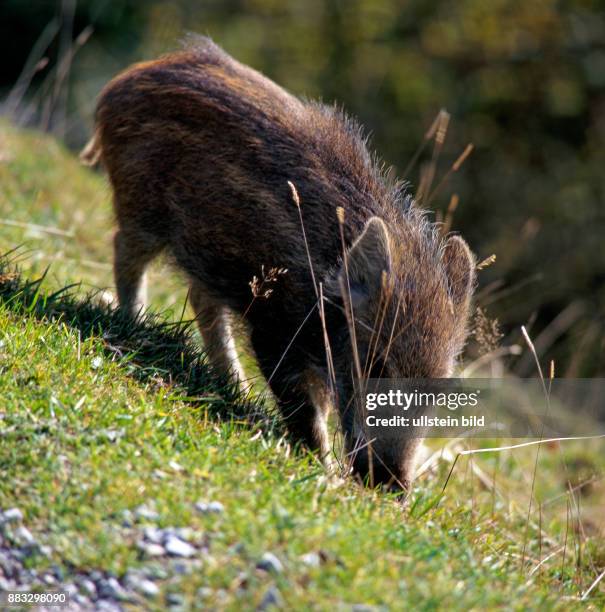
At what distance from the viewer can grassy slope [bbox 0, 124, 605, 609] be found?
3.49m

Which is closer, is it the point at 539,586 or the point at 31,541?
the point at 31,541

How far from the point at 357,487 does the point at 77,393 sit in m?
1.36

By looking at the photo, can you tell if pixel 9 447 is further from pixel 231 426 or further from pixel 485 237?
pixel 485 237

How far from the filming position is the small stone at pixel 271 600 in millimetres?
3318

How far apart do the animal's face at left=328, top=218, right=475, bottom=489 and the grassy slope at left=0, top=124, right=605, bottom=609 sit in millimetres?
391

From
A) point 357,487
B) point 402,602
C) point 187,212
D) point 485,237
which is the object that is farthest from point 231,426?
point 485,237

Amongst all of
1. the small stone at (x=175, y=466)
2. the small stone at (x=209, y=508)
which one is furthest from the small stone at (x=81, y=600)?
the small stone at (x=175, y=466)

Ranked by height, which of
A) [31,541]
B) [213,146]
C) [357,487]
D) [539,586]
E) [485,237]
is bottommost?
[485,237]

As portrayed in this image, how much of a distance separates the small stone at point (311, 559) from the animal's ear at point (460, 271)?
2301mm

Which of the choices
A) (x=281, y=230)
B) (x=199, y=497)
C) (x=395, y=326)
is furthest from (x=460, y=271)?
(x=199, y=497)

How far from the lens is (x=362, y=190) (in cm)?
554

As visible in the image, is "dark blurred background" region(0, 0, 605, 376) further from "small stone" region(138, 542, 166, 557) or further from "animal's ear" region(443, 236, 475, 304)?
"small stone" region(138, 542, 166, 557)

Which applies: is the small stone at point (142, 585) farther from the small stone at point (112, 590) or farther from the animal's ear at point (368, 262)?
the animal's ear at point (368, 262)

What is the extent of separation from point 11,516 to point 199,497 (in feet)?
2.33
